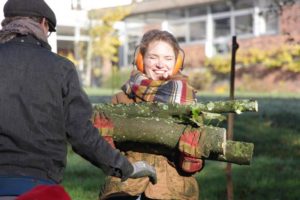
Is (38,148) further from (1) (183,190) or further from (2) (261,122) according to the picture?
(2) (261,122)

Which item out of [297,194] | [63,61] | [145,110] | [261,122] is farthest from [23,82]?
[261,122]

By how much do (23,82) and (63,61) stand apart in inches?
8.3

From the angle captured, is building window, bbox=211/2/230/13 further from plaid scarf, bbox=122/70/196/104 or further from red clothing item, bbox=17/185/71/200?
red clothing item, bbox=17/185/71/200

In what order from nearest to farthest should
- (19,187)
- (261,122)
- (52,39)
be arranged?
(19,187) < (52,39) < (261,122)

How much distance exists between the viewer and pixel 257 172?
9406mm

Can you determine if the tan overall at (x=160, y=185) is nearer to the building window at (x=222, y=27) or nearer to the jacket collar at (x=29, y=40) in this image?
the jacket collar at (x=29, y=40)

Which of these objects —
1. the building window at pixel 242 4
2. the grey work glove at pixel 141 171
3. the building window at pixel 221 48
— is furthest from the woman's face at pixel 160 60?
the building window at pixel 221 48

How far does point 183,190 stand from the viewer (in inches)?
173

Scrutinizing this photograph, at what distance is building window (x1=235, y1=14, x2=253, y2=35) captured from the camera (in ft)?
121

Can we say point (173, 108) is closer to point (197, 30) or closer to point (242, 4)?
point (242, 4)

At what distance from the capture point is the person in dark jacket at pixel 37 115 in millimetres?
3230

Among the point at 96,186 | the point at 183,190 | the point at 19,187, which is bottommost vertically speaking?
the point at 96,186

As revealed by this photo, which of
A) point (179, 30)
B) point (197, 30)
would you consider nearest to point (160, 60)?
point (197, 30)

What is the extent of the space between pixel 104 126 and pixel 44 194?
5.04 ft
